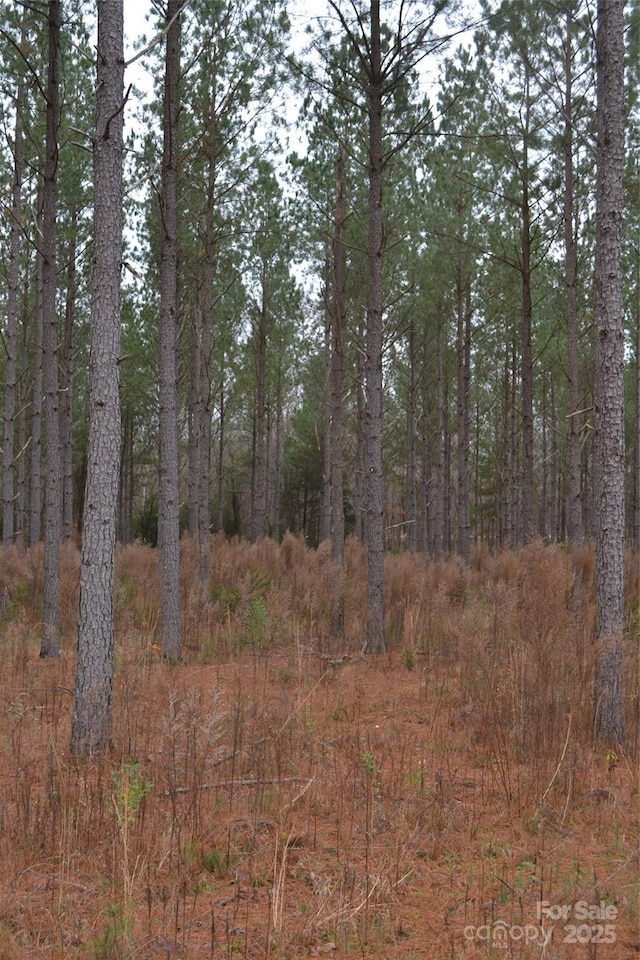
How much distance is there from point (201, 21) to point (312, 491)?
25.7 m

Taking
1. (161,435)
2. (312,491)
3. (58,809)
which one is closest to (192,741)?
(58,809)

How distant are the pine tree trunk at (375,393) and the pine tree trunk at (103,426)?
3.82m

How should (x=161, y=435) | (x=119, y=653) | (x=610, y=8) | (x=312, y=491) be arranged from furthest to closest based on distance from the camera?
(x=312, y=491) → (x=161, y=435) → (x=119, y=653) → (x=610, y=8)

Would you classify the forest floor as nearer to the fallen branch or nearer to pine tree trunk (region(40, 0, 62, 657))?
the fallen branch

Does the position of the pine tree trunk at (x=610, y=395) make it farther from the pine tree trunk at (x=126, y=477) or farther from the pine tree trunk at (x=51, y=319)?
the pine tree trunk at (x=126, y=477)

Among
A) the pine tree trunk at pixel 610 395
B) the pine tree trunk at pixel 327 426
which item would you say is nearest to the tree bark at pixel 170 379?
the pine tree trunk at pixel 610 395

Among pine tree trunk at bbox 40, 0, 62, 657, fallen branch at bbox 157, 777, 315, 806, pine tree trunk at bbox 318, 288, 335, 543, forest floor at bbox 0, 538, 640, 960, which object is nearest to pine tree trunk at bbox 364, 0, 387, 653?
forest floor at bbox 0, 538, 640, 960

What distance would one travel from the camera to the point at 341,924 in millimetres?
3143

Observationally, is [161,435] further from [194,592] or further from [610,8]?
[610,8]

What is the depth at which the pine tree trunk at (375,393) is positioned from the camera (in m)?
8.54
